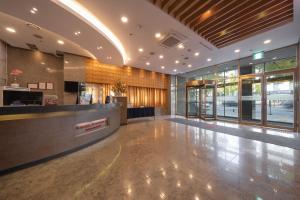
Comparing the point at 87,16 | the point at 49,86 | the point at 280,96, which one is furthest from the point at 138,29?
the point at 280,96

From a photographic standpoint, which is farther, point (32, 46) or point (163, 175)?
point (32, 46)

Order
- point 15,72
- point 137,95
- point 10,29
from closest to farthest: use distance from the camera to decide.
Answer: point 10,29, point 15,72, point 137,95

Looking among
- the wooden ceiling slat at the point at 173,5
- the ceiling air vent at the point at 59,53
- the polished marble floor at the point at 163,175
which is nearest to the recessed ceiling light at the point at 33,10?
the wooden ceiling slat at the point at 173,5

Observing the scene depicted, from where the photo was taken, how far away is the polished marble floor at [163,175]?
6.10 feet

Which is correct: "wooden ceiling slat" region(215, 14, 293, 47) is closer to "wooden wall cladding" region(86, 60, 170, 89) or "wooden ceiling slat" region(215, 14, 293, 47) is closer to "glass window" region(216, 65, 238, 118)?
"glass window" region(216, 65, 238, 118)

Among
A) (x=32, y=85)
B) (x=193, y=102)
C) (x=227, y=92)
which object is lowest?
(x=193, y=102)

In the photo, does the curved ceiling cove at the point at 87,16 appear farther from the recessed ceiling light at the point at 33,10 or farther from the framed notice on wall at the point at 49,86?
the framed notice on wall at the point at 49,86

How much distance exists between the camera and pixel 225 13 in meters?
3.79

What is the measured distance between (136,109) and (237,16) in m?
6.94

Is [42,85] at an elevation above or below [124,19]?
below

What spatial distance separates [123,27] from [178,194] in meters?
4.96

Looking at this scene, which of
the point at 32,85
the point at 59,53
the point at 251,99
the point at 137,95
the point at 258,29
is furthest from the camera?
the point at 137,95

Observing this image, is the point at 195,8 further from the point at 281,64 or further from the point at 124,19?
the point at 281,64

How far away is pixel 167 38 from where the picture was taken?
511cm
